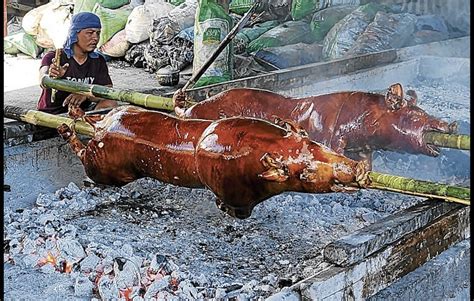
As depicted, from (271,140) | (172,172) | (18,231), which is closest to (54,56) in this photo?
(18,231)

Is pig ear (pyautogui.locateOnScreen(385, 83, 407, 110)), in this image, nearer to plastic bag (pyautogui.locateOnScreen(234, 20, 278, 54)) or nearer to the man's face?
the man's face

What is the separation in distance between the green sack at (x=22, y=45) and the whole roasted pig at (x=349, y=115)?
6.98 meters

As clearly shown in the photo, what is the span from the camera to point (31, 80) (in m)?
9.00

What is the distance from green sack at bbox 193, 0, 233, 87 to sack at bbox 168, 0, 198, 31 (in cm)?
193

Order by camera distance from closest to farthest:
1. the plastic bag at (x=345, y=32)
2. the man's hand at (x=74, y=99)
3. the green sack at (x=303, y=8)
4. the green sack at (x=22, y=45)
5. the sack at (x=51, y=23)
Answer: the man's hand at (x=74, y=99) < the plastic bag at (x=345, y=32) < the green sack at (x=303, y=8) < the sack at (x=51, y=23) < the green sack at (x=22, y=45)

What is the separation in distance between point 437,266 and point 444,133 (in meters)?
0.64

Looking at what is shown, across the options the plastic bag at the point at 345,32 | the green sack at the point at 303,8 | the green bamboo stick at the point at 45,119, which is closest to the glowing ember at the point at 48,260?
the green bamboo stick at the point at 45,119

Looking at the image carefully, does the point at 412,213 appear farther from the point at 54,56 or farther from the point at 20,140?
the point at 54,56

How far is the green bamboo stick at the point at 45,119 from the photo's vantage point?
3.87 meters

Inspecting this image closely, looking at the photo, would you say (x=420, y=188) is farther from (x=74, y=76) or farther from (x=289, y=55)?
(x=289, y=55)

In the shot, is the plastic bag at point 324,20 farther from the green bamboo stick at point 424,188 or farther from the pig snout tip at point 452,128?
the green bamboo stick at point 424,188

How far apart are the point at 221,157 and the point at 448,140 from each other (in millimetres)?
A: 1095

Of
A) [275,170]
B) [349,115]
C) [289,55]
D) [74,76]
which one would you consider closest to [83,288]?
[275,170]

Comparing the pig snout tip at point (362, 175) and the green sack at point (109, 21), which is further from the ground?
the pig snout tip at point (362, 175)
